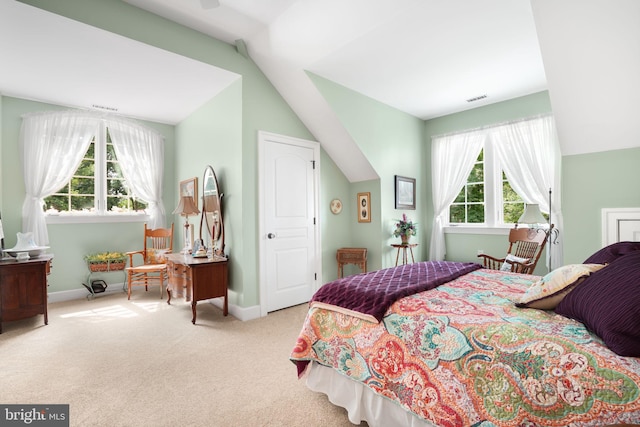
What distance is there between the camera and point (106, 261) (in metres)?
4.46

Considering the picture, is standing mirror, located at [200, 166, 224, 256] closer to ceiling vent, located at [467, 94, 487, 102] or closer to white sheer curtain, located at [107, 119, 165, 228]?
white sheer curtain, located at [107, 119, 165, 228]

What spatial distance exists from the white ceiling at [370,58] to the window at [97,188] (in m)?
0.75

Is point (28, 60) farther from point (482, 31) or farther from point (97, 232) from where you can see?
point (482, 31)

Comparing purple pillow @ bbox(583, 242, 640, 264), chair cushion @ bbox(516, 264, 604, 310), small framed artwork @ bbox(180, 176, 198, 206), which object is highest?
small framed artwork @ bbox(180, 176, 198, 206)

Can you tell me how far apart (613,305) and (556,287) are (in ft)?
1.21

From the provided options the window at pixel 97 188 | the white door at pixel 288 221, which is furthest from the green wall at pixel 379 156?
the window at pixel 97 188

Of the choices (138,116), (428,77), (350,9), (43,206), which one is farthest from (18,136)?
(428,77)

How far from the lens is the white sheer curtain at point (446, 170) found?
478cm

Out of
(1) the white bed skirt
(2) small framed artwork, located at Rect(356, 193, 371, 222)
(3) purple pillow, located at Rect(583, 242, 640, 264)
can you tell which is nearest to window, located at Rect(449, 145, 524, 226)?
(2) small framed artwork, located at Rect(356, 193, 371, 222)

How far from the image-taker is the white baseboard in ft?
11.3

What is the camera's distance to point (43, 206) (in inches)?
169

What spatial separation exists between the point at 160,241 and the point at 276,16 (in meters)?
3.79

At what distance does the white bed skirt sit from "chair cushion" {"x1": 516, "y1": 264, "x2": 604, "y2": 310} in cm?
80

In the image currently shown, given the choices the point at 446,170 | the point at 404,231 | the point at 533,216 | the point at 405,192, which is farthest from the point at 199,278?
the point at 446,170
